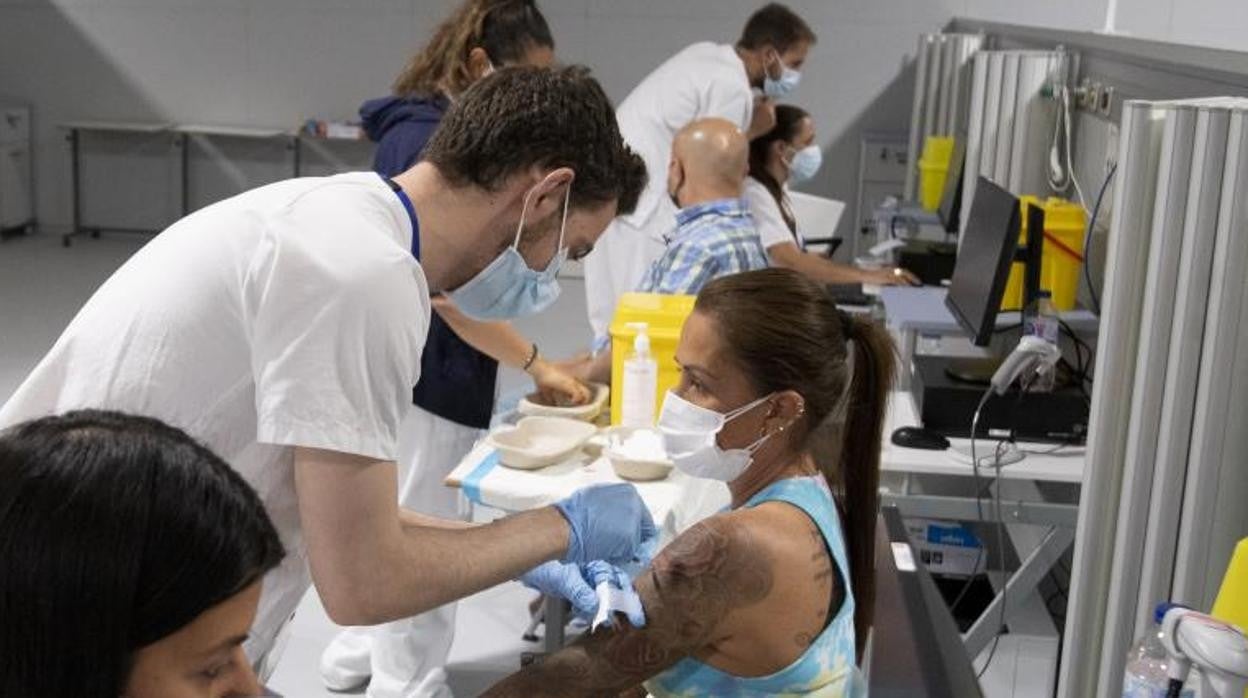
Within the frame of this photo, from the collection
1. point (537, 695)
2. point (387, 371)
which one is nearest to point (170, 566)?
point (387, 371)

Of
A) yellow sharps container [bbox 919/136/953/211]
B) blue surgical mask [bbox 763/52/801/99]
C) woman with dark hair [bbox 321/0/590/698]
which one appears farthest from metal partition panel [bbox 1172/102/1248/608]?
yellow sharps container [bbox 919/136/953/211]

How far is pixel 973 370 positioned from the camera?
3.13 metres

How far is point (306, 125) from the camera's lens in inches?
305

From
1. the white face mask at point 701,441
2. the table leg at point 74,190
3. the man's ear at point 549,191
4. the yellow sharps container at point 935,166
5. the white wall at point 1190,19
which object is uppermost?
the white wall at point 1190,19

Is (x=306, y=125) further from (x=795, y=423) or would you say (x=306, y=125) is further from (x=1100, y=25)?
(x=795, y=423)

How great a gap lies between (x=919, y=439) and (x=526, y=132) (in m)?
1.60

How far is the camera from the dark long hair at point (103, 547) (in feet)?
2.67

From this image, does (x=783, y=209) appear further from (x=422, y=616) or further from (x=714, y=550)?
(x=714, y=550)

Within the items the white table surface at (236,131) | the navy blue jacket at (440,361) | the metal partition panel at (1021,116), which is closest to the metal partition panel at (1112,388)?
the navy blue jacket at (440,361)

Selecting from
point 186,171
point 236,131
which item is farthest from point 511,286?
point 186,171

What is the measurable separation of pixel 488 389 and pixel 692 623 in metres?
1.41

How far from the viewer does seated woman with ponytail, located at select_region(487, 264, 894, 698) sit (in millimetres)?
1615

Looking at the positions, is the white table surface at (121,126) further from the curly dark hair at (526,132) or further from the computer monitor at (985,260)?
the curly dark hair at (526,132)

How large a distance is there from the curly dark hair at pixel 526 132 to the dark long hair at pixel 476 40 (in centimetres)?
135
